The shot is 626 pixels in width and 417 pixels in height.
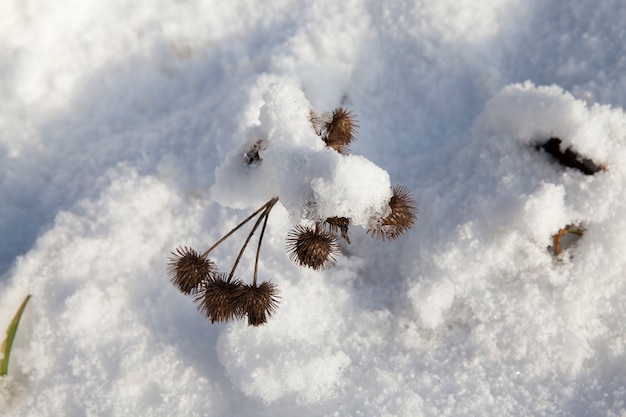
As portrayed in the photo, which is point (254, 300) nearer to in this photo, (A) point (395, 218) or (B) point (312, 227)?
(B) point (312, 227)

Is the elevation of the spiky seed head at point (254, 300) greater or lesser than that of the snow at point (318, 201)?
lesser

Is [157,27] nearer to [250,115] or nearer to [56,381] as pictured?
[250,115]

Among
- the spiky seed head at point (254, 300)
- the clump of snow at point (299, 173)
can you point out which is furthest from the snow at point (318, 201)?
the spiky seed head at point (254, 300)

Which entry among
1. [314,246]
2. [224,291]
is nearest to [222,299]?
[224,291]

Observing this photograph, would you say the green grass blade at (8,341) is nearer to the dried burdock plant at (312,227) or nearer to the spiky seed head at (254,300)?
the dried burdock plant at (312,227)

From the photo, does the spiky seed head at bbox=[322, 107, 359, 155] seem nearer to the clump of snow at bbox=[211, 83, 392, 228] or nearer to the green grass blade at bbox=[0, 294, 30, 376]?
the clump of snow at bbox=[211, 83, 392, 228]

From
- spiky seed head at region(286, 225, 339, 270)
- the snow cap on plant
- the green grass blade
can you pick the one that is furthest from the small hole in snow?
the green grass blade
